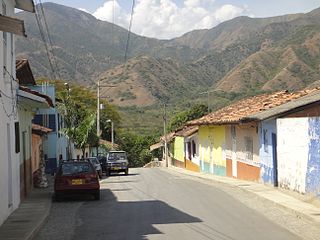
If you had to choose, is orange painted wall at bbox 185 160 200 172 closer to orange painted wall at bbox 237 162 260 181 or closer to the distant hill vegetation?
the distant hill vegetation

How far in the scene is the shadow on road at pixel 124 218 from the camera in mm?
12711

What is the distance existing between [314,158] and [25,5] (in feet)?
33.4

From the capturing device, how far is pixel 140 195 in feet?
72.2

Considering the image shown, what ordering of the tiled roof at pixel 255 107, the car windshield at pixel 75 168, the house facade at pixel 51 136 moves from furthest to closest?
the house facade at pixel 51 136
the tiled roof at pixel 255 107
the car windshield at pixel 75 168

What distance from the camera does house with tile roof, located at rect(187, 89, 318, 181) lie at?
87.6 ft

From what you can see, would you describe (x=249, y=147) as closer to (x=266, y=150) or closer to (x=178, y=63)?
(x=266, y=150)

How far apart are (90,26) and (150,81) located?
89.4m

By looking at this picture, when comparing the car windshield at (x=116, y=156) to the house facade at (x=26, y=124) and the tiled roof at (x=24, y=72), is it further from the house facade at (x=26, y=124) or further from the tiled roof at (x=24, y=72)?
the house facade at (x=26, y=124)

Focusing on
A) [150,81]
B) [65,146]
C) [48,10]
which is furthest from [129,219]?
[48,10]

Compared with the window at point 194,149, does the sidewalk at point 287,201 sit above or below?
below

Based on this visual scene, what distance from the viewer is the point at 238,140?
100ft

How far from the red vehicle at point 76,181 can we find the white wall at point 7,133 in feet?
8.53

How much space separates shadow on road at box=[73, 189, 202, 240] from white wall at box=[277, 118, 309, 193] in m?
4.64

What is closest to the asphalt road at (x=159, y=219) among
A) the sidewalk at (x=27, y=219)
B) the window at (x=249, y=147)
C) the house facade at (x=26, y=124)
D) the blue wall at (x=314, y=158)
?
the sidewalk at (x=27, y=219)
